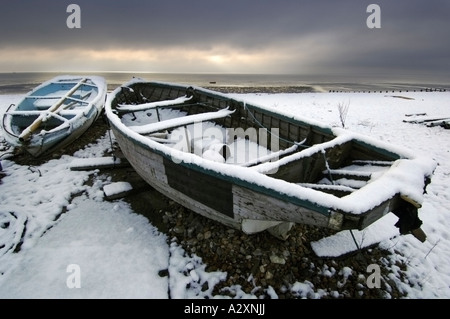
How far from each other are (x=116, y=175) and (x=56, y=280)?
2.82 metres

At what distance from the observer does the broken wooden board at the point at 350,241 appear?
3516mm

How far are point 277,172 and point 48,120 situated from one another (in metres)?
7.44

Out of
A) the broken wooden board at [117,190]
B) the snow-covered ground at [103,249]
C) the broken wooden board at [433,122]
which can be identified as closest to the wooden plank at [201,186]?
the snow-covered ground at [103,249]

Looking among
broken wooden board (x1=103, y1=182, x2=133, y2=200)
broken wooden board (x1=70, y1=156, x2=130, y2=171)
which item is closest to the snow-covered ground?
broken wooden board (x1=103, y1=182, x2=133, y2=200)

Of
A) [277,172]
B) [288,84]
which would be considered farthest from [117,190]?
[288,84]

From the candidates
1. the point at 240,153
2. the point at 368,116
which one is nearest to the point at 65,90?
the point at 240,153

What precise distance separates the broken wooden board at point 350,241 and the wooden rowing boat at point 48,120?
663cm

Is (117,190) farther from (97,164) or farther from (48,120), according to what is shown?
(48,120)

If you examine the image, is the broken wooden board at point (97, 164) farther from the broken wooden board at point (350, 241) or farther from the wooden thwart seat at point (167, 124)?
the broken wooden board at point (350, 241)

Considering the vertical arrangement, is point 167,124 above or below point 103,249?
above

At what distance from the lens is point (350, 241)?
146 inches

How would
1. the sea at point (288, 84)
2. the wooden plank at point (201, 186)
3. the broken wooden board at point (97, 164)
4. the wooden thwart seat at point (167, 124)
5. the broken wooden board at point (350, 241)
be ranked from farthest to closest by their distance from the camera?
1. the sea at point (288, 84)
2. the broken wooden board at point (97, 164)
3. the wooden thwart seat at point (167, 124)
4. the broken wooden board at point (350, 241)
5. the wooden plank at point (201, 186)

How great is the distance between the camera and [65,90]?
1020 centimetres
